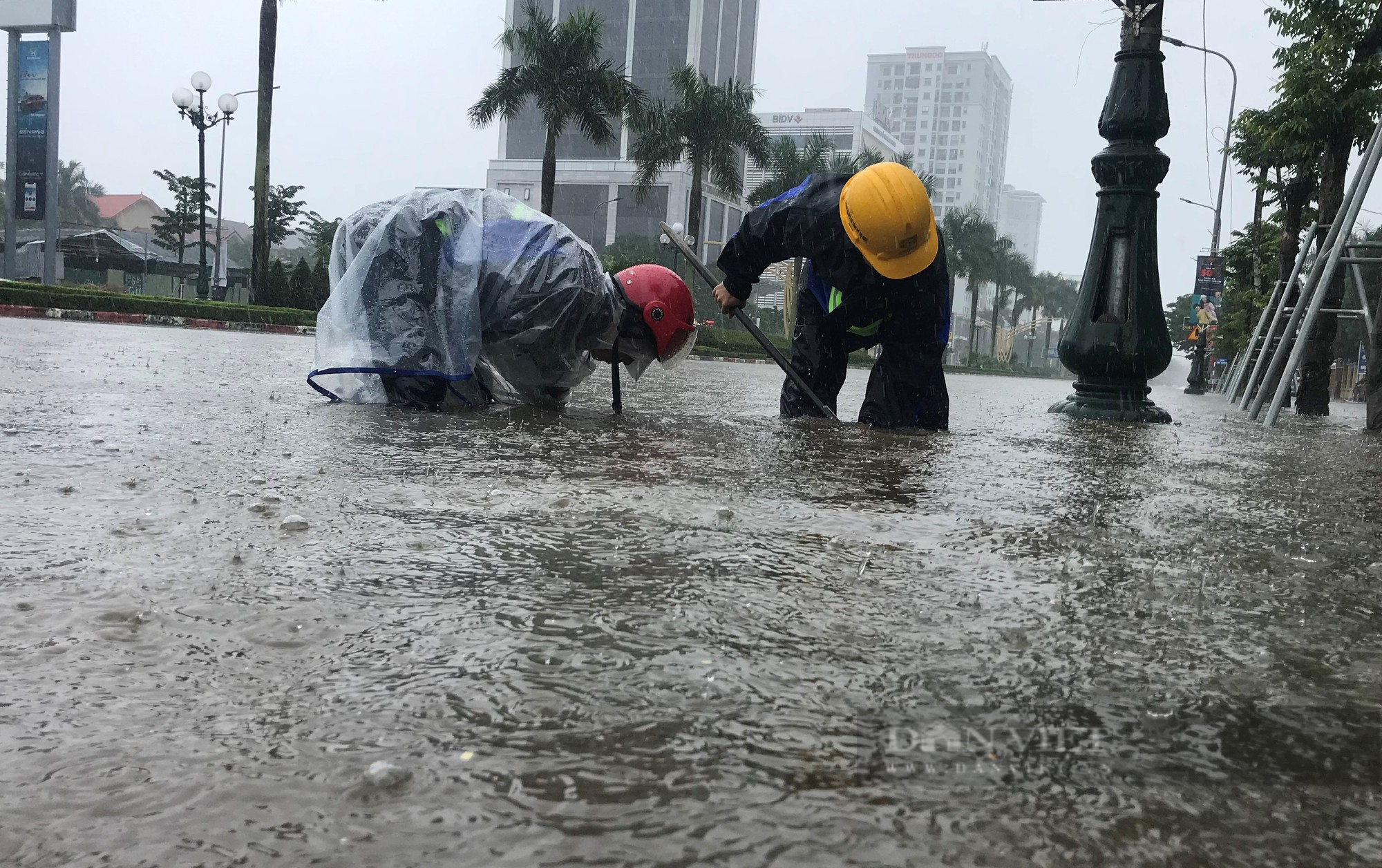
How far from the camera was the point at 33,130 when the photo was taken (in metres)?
35.9

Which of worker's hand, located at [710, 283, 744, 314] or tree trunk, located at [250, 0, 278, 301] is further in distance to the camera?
tree trunk, located at [250, 0, 278, 301]

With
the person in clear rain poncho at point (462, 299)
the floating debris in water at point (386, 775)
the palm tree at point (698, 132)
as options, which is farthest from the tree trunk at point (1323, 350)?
the palm tree at point (698, 132)

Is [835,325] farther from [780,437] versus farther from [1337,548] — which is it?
[1337,548]

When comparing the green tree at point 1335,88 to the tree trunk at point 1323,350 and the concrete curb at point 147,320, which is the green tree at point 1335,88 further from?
the concrete curb at point 147,320

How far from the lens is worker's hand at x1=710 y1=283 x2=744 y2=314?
5316 millimetres

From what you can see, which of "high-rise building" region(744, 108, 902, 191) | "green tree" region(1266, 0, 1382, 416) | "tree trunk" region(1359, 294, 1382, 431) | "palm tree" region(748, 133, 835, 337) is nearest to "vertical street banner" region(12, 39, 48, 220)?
"palm tree" region(748, 133, 835, 337)

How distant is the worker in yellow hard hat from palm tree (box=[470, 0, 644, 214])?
1111 inches

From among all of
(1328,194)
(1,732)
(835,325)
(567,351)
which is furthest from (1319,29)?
(1,732)

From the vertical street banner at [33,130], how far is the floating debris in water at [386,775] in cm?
4069

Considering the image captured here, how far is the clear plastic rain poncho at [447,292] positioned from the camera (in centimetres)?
484

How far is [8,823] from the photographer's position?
0.92 m

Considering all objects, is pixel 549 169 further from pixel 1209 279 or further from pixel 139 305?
pixel 1209 279

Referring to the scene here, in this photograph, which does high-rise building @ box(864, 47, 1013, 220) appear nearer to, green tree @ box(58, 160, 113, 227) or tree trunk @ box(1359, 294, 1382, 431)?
green tree @ box(58, 160, 113, 227)

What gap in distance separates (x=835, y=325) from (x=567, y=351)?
1260 mm
